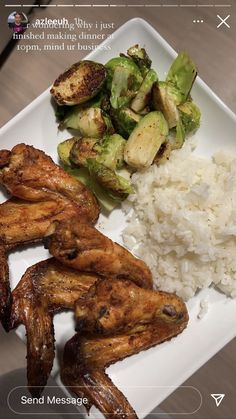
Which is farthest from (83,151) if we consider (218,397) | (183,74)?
(218,397)

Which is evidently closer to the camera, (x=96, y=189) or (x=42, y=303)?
(x=42, y=303)

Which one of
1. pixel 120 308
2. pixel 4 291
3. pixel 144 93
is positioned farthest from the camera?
pixel 144 93

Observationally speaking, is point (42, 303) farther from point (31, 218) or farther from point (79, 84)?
point (79, 84)

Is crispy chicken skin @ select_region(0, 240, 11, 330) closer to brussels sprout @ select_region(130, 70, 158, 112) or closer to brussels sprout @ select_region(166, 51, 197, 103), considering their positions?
brussels sprout @ select_region(130, 70, 158, 112)

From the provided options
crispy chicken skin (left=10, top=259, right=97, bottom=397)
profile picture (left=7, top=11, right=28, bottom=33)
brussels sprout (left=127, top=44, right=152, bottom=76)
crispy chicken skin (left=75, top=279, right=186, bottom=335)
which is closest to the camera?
crispy chicken skin (left=75, top=279, right=186, bottom=335)

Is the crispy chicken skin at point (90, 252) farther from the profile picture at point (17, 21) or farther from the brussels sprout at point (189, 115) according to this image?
the profile picture at point (17, 21)

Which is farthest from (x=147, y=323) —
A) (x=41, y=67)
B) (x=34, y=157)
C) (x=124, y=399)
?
(x=41, y=67)

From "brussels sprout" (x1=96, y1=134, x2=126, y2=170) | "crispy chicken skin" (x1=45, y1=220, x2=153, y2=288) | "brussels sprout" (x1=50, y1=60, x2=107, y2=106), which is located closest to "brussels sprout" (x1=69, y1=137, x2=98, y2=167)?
"brussels sprout" (x1=96, y1=134, x2=126, y2=170)

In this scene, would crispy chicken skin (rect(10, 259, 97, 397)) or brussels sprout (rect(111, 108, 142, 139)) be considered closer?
crispy chicken skin (rect(10, 259, 97, 397))

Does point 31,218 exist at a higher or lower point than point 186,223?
lower
